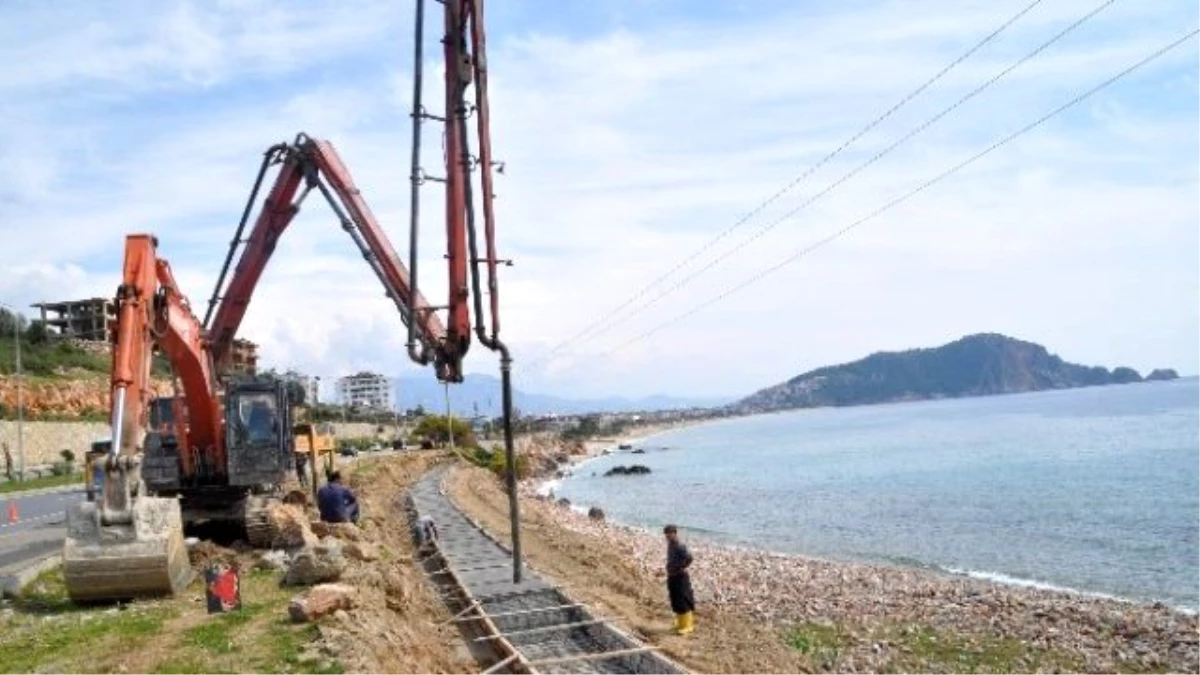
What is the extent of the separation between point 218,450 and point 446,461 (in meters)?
47.3

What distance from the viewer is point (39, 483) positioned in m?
47.8

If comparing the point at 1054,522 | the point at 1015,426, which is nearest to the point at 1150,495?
the point at 1054,522

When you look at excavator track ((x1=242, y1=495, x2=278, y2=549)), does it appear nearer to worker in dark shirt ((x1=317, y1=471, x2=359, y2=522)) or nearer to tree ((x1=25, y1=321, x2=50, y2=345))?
worker in dark shirt ((x1=317, y1=471, x2=359, y2=522))

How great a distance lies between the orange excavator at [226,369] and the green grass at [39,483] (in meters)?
26.9

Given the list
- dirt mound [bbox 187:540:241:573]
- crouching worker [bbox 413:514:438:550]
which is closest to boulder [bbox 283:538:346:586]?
dirt mound [bbox 187:540:241:573]

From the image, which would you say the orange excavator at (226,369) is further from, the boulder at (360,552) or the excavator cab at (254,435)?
the boulder at (360,552)

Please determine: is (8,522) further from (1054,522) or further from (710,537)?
(1054,522)

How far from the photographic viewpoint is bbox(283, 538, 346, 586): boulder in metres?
15.9

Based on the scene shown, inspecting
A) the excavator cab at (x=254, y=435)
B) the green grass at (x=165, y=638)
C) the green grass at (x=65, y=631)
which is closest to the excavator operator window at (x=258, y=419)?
the excavator cab at (x=254, y=435)

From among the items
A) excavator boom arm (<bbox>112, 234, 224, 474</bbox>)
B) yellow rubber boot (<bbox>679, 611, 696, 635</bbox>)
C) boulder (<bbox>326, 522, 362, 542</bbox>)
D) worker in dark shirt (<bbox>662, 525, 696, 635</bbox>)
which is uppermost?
excavator boom arm (<bbox>112, 234, 224, 474</bbox>)

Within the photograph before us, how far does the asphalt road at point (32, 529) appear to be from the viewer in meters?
22.1

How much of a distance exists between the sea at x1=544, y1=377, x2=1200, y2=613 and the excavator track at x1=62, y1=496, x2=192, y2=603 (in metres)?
21.9

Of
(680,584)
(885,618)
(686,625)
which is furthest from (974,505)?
(680,584)

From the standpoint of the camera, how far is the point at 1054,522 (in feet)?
142
